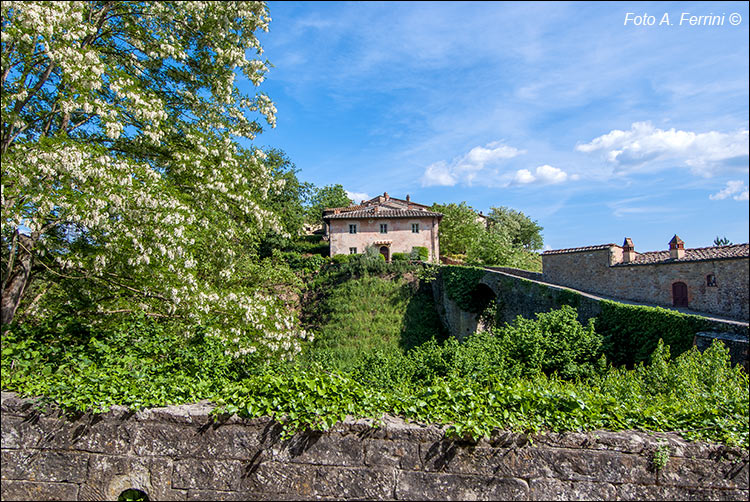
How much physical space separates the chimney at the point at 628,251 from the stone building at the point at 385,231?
77.0 feet

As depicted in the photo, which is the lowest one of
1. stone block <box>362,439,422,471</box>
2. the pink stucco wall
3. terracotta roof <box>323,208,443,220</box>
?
stone block <box>362,439,422,471</box>

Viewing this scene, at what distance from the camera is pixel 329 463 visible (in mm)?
3838

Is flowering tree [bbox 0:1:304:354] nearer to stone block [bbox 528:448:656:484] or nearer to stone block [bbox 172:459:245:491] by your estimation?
stone block [bbox 172:459:245:491]

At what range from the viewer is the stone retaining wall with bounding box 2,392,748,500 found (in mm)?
3820

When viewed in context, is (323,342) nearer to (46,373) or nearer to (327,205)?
(46,373)

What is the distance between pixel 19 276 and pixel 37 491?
3.82m

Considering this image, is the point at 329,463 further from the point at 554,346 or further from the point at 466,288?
the point at 466,288

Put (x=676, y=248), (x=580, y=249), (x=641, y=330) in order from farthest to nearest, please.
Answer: (x=580, y=249), (x=676, y=248), (x=641, y=330)

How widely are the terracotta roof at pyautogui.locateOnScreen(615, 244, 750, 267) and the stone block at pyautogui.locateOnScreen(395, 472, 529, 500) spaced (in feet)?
49.2

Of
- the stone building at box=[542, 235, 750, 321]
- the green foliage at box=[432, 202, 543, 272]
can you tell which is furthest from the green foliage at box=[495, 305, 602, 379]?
the green foliage at box=[432, 202, 543, 272]

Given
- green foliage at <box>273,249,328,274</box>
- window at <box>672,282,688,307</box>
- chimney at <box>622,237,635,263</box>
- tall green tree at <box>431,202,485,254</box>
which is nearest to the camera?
window at <box>672,282,688,307</box>

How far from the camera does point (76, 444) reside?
3.91 metres

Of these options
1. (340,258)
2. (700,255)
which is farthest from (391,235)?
(700,255)

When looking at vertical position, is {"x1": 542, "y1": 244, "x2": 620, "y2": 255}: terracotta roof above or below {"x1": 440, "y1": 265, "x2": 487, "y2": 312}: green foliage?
above
